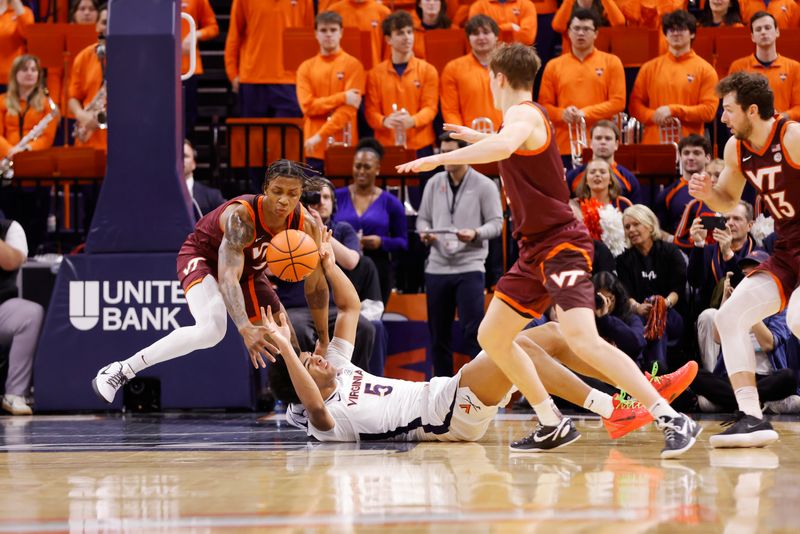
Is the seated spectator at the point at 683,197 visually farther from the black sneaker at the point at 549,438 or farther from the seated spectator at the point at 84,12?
the seated spectator at the point at 84,12

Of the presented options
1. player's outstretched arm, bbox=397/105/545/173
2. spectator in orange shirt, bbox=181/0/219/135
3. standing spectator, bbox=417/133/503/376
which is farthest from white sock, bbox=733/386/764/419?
spectator in orange shirt, bbox=181/0/219/135

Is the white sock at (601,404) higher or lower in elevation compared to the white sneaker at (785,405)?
higher

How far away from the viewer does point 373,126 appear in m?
10.8

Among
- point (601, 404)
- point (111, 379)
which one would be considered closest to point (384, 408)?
point (601, 404)

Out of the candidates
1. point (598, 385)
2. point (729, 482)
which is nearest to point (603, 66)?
point (598, 385)

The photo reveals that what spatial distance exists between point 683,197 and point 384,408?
14.2 feet

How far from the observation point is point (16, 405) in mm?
8172

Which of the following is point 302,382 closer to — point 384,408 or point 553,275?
point 384,408

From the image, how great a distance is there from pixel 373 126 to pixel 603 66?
7.65 ft

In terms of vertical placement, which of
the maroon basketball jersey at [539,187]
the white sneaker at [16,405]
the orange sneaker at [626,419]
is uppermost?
the maroon basketball jersey at [539,187]


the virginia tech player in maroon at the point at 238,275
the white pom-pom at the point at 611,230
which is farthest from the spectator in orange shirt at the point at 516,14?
the virginia tech player in maroon at the point at 238,275

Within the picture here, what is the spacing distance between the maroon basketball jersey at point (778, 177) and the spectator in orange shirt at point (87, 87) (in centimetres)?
682

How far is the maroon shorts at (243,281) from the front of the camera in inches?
270

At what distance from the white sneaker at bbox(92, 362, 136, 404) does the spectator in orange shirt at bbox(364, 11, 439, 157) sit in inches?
172
